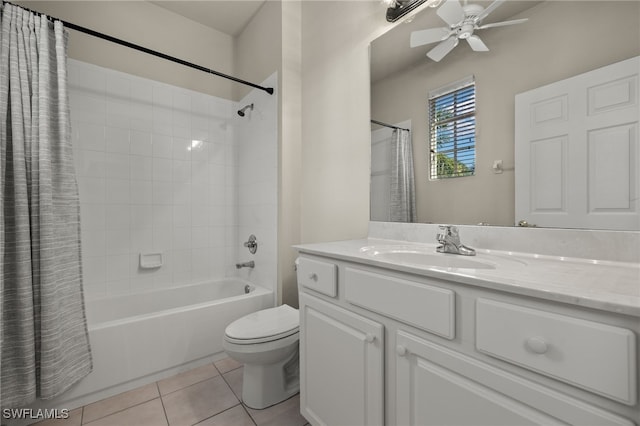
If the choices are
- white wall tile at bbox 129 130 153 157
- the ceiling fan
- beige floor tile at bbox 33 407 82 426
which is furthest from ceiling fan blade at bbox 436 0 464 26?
beige floor tile at bbox 33 407 82 426

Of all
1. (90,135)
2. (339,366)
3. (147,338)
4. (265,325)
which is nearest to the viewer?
(339,366)

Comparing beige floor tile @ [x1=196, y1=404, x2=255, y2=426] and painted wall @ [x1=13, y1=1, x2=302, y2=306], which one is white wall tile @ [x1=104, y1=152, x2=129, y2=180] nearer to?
painted wall @ [x1=13, y1=1, x2=302, y2=306]

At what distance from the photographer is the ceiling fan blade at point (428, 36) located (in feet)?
4.05

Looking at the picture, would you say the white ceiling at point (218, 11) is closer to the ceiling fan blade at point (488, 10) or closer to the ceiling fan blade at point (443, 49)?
the ceiling fan blade at point (443, 49)

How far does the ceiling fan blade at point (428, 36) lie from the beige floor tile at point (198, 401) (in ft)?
6.72

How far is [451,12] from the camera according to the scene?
1188 millimetres

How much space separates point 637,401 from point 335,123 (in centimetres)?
163

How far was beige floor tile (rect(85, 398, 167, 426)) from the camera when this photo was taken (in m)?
1.33

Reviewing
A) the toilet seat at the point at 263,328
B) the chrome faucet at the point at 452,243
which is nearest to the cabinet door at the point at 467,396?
the chrome faucet at the point at 452,243

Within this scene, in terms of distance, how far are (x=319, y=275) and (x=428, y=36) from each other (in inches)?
47.3

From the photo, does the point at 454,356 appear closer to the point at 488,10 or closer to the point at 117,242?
the point at 488,10

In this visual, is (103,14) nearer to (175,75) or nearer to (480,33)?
(175,75)

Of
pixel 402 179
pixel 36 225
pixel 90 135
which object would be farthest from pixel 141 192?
pixel 402 179

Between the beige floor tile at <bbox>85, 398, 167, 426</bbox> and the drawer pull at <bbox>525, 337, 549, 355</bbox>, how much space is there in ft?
5.17
